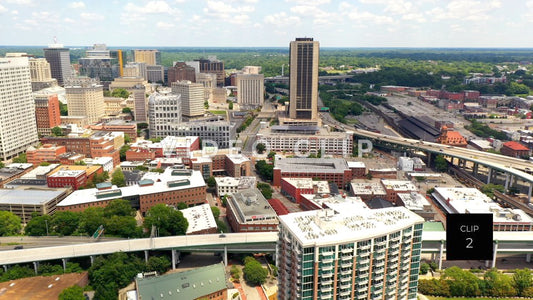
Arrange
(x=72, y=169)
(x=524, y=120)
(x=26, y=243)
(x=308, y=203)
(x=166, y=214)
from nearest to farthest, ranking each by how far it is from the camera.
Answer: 1. (x=26, y=243)
2. (x=166, y=214)
3. (x=308, y=203)
4. (x=72, y=169)
5. (x=524, y=120)

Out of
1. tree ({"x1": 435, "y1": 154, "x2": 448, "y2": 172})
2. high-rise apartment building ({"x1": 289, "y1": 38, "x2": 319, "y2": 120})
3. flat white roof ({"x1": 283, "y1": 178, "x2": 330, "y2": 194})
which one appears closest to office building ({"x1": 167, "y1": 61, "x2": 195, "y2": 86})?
high-rise apartment building ({"x1": 289, "y1": 38, "x2": 319, "y2": 120})

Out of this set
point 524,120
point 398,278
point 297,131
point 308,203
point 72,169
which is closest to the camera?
point 398,278

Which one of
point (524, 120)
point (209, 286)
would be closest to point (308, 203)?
point (209, 286)

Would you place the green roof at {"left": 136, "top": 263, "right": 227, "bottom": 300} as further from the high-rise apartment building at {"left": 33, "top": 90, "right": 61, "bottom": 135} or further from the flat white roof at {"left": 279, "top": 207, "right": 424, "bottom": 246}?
the high-rise apartment building at {"left": 33, "top": 90, "right": 61, "bottom": 135}

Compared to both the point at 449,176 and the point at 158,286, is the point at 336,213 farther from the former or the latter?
the point at 449,176

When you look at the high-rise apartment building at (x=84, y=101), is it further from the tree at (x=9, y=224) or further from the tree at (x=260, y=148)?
the tree at (x=9, y=224)

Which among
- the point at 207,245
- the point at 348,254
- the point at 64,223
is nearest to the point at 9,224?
the point at 64,223
